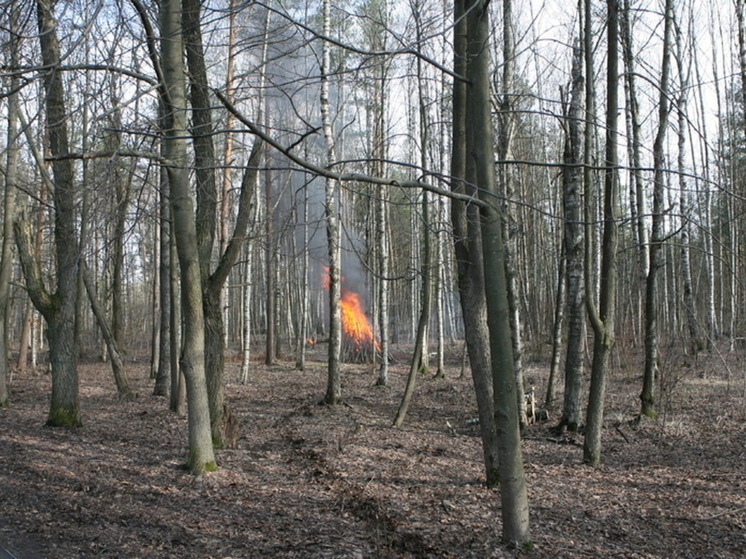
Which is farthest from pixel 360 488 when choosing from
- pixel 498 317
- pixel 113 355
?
pixel 113 355

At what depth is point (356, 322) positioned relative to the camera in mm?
26531

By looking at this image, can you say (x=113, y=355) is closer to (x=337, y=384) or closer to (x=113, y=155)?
(x=337, y=384)

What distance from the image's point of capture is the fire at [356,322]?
25.6 meters

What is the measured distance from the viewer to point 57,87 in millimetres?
10133

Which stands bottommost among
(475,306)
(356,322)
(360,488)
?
(360,488)

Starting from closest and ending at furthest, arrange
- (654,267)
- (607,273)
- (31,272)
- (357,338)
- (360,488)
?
(360,488) < (607,273) < (654,267) < (31,272) < (357,338)

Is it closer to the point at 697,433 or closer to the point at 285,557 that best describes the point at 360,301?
the point at 697,433

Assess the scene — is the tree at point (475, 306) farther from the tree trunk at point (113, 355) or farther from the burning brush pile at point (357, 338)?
the burning brush pile at point (357, 338)

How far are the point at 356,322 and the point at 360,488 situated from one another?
19292mm

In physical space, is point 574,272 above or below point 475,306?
above

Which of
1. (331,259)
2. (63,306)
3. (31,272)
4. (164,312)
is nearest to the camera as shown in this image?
(63,306)

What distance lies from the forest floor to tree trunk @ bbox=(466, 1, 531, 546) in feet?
1.34

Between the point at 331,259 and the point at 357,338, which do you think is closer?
the point at 331,259

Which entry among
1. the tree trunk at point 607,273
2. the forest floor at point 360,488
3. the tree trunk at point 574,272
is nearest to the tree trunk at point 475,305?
the forest floor at point 360,488
